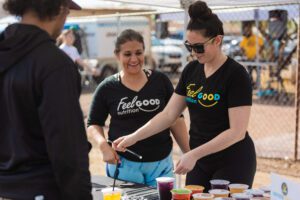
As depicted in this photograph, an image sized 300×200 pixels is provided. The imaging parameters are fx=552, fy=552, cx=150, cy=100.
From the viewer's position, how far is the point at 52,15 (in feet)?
6.66

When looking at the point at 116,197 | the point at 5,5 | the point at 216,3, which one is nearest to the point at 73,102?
the point at 5,5

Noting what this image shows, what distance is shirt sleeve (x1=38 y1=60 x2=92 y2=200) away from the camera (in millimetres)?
1927

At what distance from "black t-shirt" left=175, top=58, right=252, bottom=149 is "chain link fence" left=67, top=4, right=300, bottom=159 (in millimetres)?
5242

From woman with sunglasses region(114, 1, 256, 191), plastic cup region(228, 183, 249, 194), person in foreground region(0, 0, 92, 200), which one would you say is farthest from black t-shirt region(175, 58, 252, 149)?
person in foreground region(0, 0, 92, 200)

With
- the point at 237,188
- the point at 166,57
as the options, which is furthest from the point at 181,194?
the point at 166,57

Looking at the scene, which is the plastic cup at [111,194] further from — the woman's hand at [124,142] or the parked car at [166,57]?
the parked car at [166,57]

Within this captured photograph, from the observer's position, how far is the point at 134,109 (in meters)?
3.62

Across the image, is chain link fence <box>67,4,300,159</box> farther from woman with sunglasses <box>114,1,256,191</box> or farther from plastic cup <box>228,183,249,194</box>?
plastic cup <box>228,183,249,194</box>

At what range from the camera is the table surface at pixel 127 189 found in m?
3.06

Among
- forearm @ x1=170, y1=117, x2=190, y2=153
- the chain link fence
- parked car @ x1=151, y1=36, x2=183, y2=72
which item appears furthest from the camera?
parked car @ x1=151, y1=36, x2=183, y2=72

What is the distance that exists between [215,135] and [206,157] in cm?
15

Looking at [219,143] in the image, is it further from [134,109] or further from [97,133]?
[97,133]

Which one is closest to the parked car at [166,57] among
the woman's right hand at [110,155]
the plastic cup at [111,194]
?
the woman's right hand at [110,155]

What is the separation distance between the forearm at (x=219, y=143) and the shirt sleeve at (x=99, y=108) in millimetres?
988
